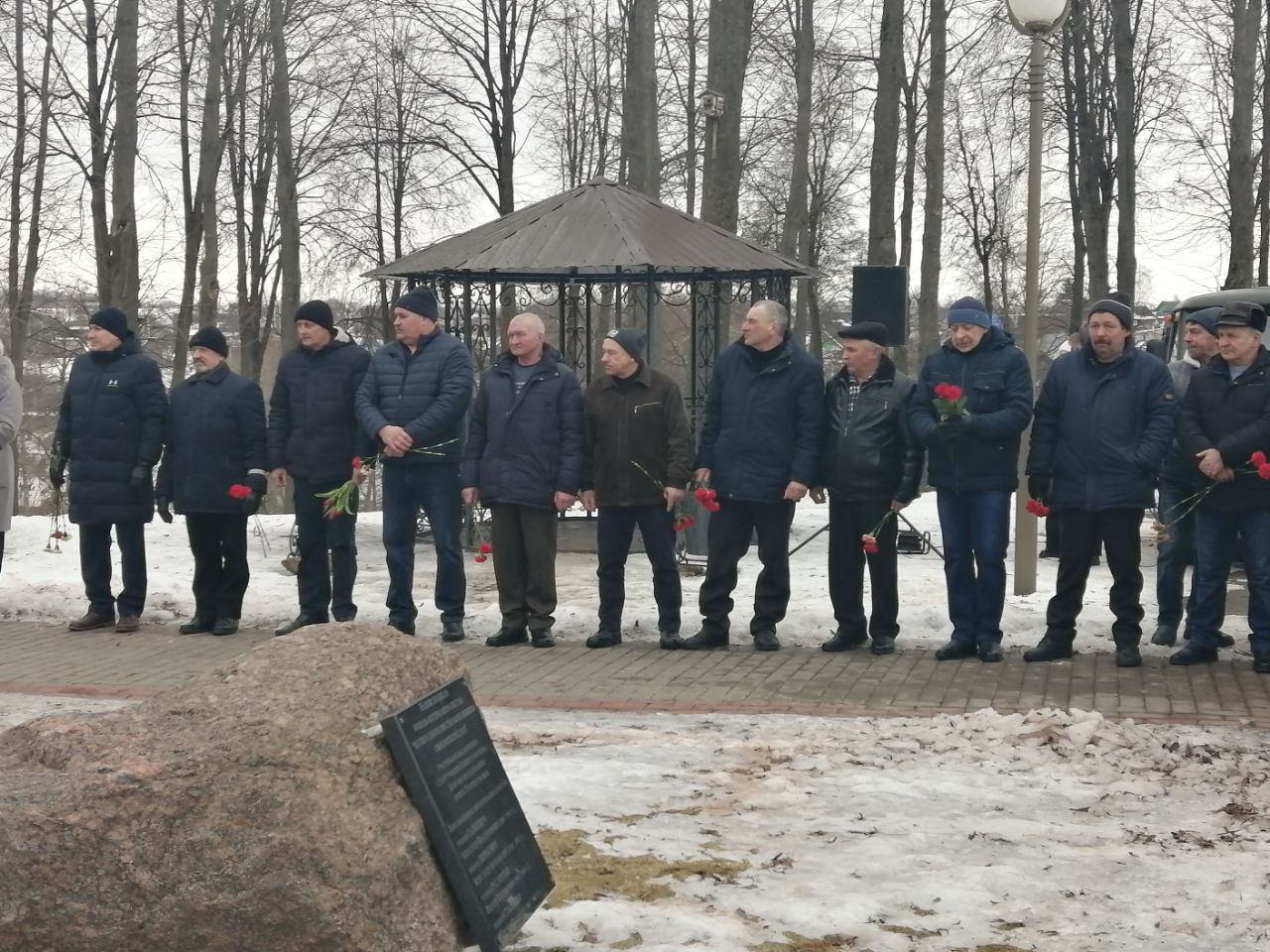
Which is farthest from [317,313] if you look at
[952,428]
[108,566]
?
[952,428]

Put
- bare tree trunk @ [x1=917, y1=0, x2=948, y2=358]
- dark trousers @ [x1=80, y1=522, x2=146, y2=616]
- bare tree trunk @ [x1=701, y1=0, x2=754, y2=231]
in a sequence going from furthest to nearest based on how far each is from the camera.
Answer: bare tree trunk @ [x1=917, y1=0, x2=948, y2=358] → bare tree trunk @ [x1=701, y1=0, x2=754, y2=231] → dark trousers @ [x1=80, y1=522, x2=146, y2=616]

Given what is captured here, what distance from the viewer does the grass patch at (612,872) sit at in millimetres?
4699

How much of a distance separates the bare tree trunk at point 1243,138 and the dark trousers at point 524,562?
13.9 m

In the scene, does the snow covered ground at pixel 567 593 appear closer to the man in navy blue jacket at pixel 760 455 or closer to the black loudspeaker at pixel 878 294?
the man in navy blue jacket at pixel 760 455

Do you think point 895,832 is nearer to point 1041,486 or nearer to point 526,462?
point 1041,486

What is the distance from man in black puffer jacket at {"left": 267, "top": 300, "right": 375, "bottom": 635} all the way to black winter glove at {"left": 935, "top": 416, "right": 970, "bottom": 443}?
3378 millimetres

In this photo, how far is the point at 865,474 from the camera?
911 centimetres

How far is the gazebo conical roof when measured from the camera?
12.3 metres

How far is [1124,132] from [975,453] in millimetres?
12251

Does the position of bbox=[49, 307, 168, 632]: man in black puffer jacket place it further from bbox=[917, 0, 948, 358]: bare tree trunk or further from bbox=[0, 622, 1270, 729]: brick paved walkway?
bbox=[917, 0, 948, 358]: bare tree trunk

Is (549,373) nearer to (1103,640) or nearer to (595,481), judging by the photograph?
(595,481)

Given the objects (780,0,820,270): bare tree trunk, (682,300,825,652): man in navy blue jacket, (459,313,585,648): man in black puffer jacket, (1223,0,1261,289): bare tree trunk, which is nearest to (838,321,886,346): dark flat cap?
(682,300,825,652): man in navy blue jacket

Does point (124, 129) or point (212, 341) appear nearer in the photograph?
point (212, 341)

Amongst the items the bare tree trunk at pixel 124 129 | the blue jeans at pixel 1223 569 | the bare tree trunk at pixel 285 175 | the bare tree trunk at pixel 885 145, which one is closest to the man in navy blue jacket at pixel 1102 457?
→ the blue jeans at pixel 1223 569
